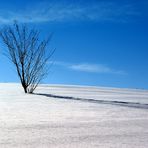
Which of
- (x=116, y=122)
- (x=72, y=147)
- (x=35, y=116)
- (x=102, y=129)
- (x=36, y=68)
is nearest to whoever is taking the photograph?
(x=72, y=147)

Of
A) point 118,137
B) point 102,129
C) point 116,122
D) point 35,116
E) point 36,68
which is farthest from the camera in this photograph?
point 36,68

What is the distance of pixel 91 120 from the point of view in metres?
5.07

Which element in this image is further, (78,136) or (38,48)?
(38,48)

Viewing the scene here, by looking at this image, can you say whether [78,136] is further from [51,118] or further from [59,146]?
[51,118]

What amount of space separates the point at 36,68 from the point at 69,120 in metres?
8.79

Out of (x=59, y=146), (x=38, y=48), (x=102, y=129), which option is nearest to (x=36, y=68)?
(x=38, y=48)

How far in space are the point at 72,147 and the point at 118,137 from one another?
27.8 inches

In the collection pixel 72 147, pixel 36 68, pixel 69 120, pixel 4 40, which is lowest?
pixel 72 147

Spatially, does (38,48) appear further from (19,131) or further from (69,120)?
(19,131)

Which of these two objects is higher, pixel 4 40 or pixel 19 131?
pixel 4 40

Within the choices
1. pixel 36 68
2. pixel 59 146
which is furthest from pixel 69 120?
pixel 36 68

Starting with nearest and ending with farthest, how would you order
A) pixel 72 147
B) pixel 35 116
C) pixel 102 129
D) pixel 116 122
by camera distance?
pixel 72 147 → pixel 102 129 → pixel 116 122 → pixel 35 116

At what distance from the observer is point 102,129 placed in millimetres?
4328

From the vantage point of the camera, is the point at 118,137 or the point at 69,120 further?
the point at 69,120
